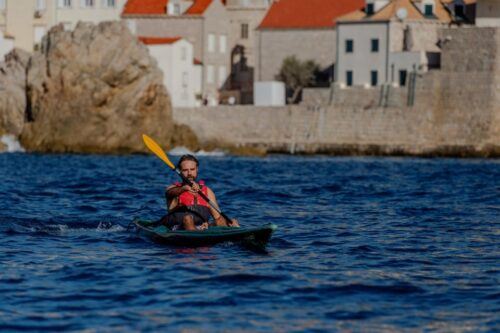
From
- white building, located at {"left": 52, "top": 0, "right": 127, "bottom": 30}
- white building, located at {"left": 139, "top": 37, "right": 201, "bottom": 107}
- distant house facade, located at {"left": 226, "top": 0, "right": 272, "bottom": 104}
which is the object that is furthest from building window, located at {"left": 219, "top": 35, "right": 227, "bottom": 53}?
white building, located at {"left": 52, "top": 0, "right": 127, "bottom": 30}

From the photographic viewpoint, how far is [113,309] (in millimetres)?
19562

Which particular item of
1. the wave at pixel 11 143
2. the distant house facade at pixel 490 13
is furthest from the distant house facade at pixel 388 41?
the wave at pixel 11 143

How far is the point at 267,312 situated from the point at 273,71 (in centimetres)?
6937

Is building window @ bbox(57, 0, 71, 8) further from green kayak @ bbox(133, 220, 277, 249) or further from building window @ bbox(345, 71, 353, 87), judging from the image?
green kayak @ bbox(133, 220, 277, 249)

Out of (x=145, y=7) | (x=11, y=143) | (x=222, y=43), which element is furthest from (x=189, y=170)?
(x=222, y=43)

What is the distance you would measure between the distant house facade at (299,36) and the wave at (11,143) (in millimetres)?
17889

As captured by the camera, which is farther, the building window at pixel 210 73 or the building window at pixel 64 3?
the building window at pixel 64 3

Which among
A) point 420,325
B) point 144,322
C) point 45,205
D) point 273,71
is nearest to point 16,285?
point 144,322

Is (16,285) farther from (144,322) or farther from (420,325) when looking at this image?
(420,325)

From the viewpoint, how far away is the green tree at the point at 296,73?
283 ft

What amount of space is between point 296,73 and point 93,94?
1594cm

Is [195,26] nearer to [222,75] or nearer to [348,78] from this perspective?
[222,75]

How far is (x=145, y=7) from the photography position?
92375 millimetres

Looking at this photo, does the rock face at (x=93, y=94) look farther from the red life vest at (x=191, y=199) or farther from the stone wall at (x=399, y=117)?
the red life vest at (x=191, y=199)
